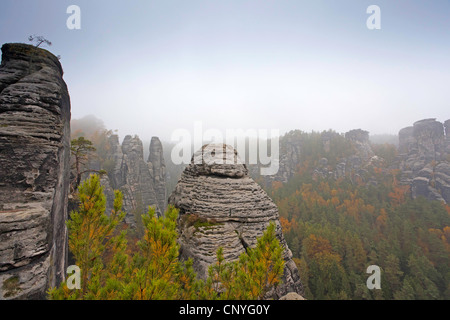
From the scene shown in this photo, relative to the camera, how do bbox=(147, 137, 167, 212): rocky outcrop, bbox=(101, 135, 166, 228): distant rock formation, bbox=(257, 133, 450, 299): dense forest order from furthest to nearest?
1. bbox=(147, 137, 167, 212): rocky outcrop
2. bbox=(101, 135, 166, 228): distant rock formation
3. bbox=(257, 133, 450, 299): dense forest

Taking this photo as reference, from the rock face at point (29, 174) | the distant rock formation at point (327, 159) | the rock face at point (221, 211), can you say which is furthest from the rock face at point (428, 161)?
the rock face at point (29, 174)

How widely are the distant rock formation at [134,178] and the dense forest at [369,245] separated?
36.2 meters

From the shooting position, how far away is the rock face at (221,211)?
11.0 meters

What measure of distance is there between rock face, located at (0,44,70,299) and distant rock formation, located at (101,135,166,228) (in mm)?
40294

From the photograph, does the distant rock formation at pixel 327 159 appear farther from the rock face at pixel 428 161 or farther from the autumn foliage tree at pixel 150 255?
the autumn foliage tree at pixel 150 255

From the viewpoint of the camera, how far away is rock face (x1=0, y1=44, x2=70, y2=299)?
7340mm

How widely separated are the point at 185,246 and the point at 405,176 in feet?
335

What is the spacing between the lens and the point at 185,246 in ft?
37.0

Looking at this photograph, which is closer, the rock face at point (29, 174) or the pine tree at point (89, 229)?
the pine tree at point (89, 229)

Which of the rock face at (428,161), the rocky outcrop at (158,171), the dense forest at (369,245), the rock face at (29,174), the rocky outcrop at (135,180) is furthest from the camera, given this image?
the rock face at (428,161)

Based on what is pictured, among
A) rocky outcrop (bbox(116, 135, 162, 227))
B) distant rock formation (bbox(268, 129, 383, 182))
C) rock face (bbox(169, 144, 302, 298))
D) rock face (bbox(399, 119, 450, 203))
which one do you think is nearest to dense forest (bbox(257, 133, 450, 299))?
rock face (bbox(399, 119, 450, 203))

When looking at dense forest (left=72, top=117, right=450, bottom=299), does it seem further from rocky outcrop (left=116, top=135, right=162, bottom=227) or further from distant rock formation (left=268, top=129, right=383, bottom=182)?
distant rock formation (left=268, top=129, right=383, bottom=182)
